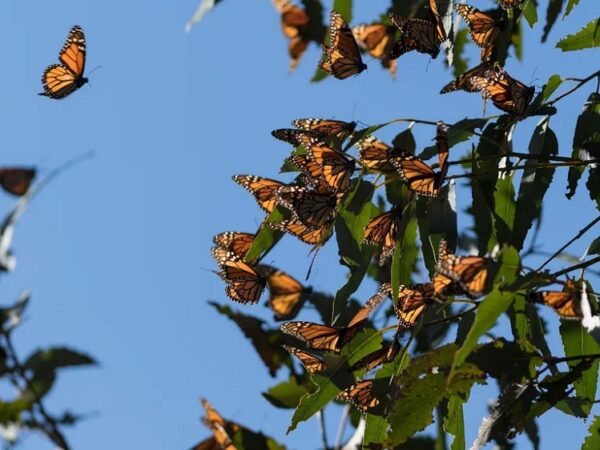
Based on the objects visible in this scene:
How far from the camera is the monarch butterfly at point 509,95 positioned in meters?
2.21

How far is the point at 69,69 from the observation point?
4.14 meters

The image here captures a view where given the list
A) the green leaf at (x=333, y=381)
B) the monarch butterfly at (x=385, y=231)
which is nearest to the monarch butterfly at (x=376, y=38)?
the monarch butterfly at (x=385, y=231)

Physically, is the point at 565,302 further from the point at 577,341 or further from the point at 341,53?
the point at 341,53

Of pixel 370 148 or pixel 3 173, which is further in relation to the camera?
pixel 370 148

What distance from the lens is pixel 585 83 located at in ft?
7.79

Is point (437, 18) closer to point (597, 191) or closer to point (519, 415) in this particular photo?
point (597, 191)

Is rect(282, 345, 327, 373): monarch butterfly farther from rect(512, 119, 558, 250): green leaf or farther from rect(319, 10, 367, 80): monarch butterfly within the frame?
rect(319, 10, 367, 80): monarch butterfly

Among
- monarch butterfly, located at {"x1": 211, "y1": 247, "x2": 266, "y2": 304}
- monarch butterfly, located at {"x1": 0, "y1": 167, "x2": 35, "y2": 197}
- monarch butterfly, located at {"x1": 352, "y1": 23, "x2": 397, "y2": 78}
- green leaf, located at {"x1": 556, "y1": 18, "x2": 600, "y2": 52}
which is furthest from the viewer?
monarch butterfly, located at {"x1": 352, "y1": 23, "x2": 397, "y2": 78}

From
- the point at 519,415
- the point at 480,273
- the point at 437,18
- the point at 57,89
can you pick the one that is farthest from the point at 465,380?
the point at 57,89

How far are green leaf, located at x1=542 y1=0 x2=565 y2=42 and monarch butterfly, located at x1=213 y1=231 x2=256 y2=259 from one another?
900 millimetres

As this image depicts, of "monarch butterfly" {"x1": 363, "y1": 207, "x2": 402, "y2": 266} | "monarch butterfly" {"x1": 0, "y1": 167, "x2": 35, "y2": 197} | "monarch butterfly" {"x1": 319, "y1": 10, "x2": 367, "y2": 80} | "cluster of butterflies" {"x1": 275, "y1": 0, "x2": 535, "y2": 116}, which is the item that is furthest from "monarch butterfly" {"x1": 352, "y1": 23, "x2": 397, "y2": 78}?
"monarch butterfly" {"x1": 0, "y1": 167, "x2": 35, "y2": 197}

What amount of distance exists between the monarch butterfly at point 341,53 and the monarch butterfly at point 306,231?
1.94ft

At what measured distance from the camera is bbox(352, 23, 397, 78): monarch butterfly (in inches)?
121

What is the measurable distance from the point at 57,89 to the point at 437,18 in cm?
186
